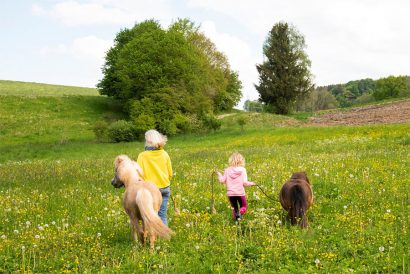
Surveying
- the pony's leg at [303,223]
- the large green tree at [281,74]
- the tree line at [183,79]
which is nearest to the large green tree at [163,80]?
the tree line at [183,79]

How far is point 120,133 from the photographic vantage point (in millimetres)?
47781

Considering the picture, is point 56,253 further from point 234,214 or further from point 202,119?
point 202,119

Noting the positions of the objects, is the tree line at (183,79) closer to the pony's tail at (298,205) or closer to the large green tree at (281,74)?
the large green tree at (281,74)

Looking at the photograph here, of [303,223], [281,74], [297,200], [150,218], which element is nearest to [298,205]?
[297,200]

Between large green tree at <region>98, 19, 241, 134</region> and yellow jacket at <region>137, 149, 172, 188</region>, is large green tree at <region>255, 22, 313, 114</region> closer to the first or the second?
large green tree at <region>98, 19, 241, 134</region>

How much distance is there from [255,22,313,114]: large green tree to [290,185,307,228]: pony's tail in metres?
67.3

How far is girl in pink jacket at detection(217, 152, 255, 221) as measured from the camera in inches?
383

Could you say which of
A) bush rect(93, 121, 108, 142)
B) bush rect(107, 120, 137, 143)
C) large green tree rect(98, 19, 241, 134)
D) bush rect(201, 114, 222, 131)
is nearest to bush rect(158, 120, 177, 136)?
large green tree rect(98, 19, 241, 134)

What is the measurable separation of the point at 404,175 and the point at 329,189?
9.66 ft

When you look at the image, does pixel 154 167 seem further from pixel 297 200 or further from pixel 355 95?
pixel 355 95

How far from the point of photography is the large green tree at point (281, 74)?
7525 cm

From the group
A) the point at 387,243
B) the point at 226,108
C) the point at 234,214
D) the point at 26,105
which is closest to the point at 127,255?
the point at 234,214

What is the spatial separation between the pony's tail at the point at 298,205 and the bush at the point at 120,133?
40.1 metres

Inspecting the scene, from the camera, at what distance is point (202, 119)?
49.4m
